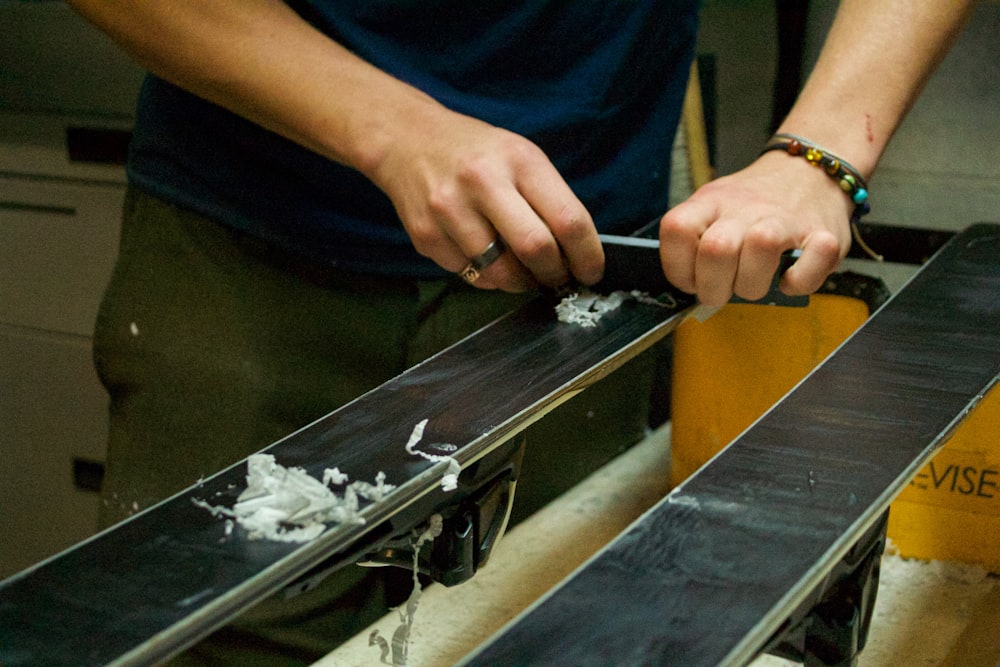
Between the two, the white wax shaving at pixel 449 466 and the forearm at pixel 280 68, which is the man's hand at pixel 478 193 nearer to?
the forearm at pixel 280 68

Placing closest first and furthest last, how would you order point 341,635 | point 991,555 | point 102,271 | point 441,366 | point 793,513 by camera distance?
point 793,513, point 441,366, point 991,555, point 341,635, point 102,271

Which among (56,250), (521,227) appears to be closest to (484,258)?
(521,227)

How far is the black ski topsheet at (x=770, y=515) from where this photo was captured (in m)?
0.38

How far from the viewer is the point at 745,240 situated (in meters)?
0.63

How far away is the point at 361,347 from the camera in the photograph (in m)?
0.82

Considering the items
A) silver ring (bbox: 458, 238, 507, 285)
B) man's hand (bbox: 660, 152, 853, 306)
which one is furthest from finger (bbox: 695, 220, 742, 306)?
silver ring (bbox: 458, 238, 507, 285)

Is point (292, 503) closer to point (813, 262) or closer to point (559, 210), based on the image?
point (559, 210)

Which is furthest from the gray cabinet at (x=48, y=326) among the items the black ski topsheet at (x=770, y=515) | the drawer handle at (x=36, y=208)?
the black ski topsheet at (x=770, y=515)

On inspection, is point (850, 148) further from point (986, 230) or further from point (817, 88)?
point (986, 230)

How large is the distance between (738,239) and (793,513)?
0.76 feet

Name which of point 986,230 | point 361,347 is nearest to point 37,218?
point 361,347

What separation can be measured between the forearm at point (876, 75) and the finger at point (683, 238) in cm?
16

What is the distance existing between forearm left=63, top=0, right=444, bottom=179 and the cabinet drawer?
0.74 meters

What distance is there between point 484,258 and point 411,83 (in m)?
0.19
